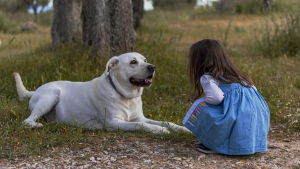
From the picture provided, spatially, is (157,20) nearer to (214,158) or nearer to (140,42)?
(140,42)

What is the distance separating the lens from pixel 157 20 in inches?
572

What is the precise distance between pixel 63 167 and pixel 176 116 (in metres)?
2.11

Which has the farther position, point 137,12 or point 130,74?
point 137,12

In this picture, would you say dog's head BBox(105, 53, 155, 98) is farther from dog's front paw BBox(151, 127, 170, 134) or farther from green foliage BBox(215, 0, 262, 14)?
green foliage BBox(215, 0, 262, 14)

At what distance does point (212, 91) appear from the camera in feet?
11.1

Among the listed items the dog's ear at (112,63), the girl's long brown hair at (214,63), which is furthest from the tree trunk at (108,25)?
the girl's long brown hair at (214,63)

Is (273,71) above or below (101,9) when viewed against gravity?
below

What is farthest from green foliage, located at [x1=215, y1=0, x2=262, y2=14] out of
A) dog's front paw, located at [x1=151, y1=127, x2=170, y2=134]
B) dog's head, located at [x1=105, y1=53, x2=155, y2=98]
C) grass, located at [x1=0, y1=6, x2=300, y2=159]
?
dog's front paw, located at [x1=151, y1=127, x2=170, y2=134]

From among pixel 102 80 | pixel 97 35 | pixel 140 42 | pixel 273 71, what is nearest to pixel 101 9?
pixel 97 35

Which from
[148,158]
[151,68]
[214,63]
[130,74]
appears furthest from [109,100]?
[214,63]

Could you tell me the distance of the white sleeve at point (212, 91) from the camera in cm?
337

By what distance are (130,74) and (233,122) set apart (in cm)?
136

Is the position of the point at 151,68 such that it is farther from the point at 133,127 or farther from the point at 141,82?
the point at 133,127

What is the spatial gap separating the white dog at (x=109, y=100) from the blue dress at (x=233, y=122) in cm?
68
